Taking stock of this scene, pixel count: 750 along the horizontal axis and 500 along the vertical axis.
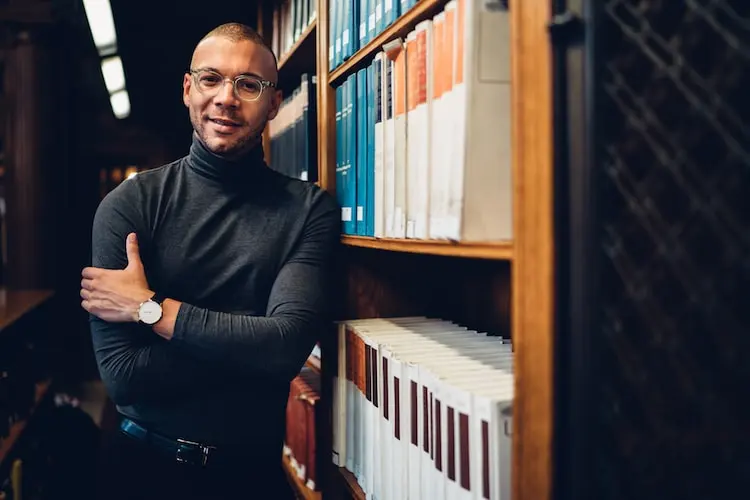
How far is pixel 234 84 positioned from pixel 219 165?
7.2 inches

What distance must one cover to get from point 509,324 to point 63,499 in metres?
2.32

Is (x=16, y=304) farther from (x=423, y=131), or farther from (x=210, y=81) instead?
Answer: (x=423, y=131)

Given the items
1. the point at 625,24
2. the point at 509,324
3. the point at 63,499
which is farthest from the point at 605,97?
the point at 63,499

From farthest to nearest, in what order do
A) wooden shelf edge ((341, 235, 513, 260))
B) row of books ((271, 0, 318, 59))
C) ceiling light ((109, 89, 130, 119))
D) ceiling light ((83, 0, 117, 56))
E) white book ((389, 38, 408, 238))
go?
ceiling light ((109, 89, 130, 119)) → ceiling light ((83, 0, 117, 56)) → row of books ((271, 0, 318, 59)) → white book ((389, 38, 408, 238)) → wooden shelf edge ((341, 235, 513, 260))

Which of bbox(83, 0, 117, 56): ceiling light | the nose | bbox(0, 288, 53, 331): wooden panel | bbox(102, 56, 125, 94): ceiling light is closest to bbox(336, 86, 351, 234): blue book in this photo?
the nose

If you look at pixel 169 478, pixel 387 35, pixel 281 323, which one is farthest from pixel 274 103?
pixel 169 478

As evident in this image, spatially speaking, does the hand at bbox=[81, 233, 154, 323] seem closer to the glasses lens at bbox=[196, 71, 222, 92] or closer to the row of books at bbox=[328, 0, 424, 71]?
the glasses lens at bbox=[196, 71, 222, 92]

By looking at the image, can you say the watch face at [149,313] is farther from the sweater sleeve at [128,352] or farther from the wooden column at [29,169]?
the wooden column at [29,169]

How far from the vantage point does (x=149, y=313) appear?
1.19 m

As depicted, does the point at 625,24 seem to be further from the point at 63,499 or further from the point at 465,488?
the point at 63,499

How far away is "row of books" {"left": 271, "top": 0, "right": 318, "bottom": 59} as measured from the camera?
184 centimetres

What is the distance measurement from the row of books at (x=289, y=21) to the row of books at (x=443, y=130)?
2.21ft

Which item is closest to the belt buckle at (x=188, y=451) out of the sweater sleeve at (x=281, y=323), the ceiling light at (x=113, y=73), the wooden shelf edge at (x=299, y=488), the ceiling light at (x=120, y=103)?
the sweater sleeve at (x=281, y=323)

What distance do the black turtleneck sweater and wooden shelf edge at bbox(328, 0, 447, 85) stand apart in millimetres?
276
